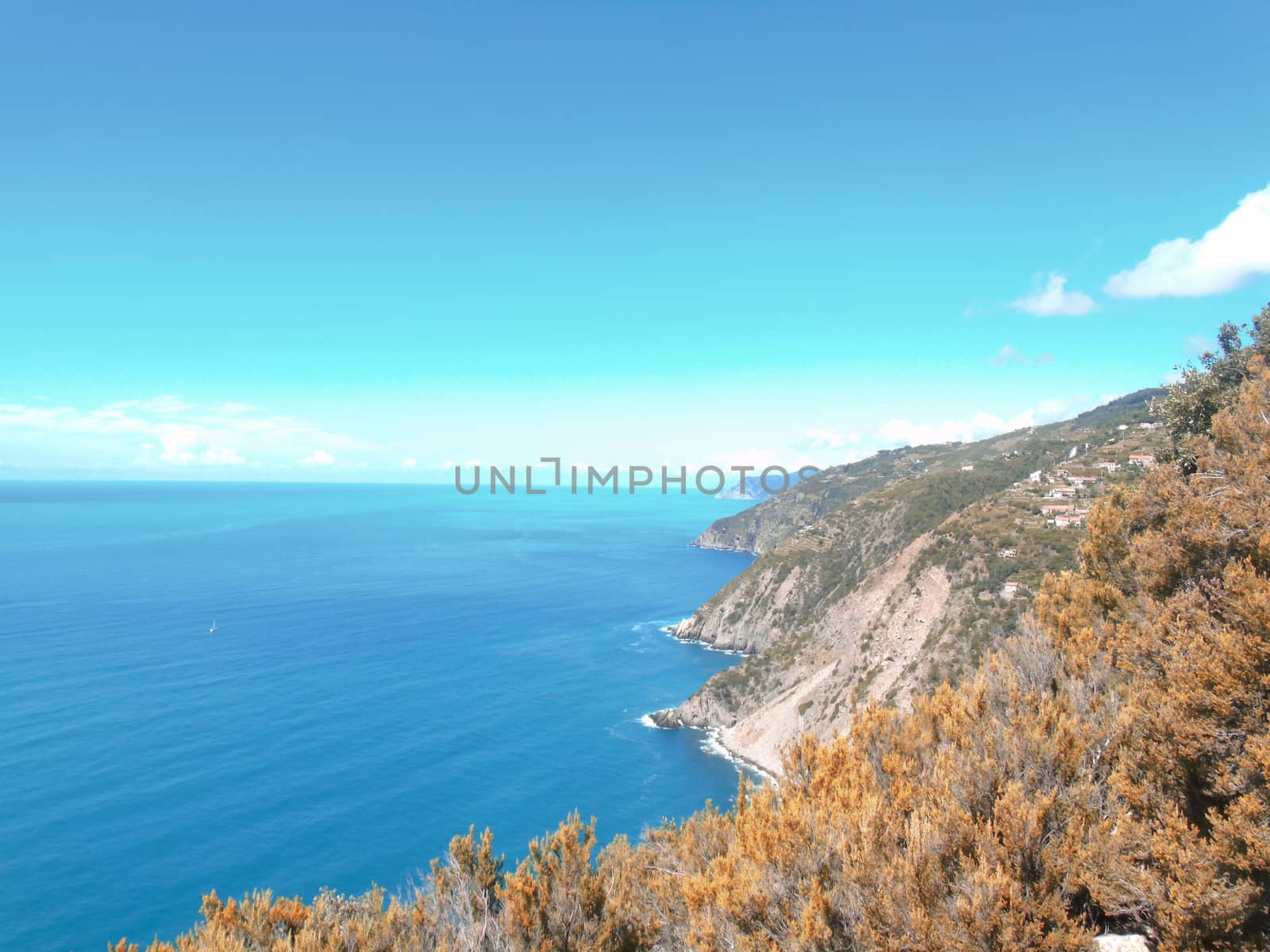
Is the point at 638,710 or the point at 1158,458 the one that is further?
the point at 638,710

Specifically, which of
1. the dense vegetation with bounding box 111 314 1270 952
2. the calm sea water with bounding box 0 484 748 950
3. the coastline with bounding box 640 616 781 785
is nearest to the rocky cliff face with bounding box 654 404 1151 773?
the coastline with bounding box 640 616 781 785

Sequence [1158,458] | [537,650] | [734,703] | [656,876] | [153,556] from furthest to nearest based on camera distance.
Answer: [153,556] < [537,650] < [734,703] < [1158,458] < [656,876]

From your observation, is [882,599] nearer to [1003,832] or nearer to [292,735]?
[292,735]

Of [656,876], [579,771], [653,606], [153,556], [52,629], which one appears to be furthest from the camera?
[153,556]

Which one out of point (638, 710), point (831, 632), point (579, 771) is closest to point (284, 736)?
point (579, 771)

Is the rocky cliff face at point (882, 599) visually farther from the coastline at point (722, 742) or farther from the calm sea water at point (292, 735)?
the calm sea water at point (292, 735)

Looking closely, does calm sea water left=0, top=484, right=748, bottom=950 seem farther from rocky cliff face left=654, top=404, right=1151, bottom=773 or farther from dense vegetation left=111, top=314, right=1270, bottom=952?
dense vegetation left=111, top=314, right=1270, bottom=952

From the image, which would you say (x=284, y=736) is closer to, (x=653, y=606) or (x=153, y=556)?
(x=653, y=606)

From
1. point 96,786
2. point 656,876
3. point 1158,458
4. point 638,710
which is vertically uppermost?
point 1158,458
